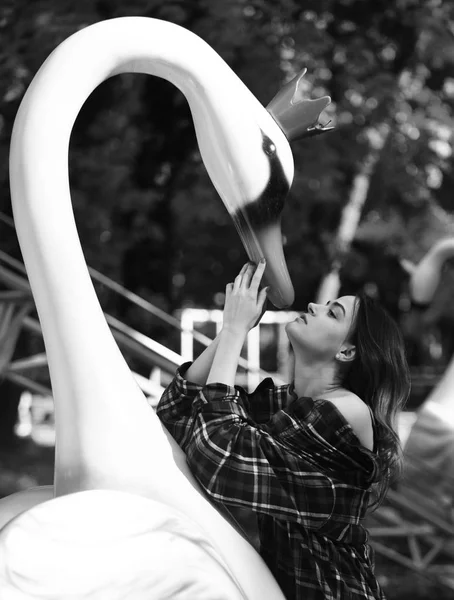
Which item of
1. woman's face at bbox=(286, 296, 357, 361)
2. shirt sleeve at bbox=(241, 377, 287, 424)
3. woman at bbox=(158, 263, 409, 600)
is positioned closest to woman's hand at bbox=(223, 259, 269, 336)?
woman at bbox=(158, 263, 409, 600)

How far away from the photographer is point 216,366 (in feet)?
5.12

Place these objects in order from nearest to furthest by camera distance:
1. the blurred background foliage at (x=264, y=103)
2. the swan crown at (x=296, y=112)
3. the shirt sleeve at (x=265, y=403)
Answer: the swan crown at (x=296, y=112) → the shirt sleeve at (x=265, y=403) → the blurred background foliage at (x=264, y=103)

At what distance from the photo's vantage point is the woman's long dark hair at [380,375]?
1.71 metres

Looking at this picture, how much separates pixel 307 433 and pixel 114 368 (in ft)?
1.16

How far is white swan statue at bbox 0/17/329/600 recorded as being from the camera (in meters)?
1.28

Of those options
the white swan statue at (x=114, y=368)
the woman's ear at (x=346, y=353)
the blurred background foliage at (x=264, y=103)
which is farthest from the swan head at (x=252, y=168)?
the blurred background foliage at (x=264, y=103)

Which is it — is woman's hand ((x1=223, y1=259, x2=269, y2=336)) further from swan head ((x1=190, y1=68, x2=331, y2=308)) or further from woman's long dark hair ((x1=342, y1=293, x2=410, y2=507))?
woman's long dark hair ((x1=342, y1=293, x2=410, y2=507))

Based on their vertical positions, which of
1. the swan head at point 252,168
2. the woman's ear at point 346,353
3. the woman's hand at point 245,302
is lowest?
the woman's ear at point 346,353

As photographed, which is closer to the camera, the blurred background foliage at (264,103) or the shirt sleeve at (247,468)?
the shirt sleeve at (247,468)

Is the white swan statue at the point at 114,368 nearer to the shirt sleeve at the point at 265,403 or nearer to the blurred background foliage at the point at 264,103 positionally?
the shirt sleeve at the point at 265,403

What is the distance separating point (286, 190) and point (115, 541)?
2.28 ft

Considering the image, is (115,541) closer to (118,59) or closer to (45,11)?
(118,59)

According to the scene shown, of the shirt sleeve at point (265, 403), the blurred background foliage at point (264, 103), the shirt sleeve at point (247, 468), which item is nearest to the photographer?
the shirt sleeve at point (247, 468)

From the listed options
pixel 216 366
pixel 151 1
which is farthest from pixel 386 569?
pixel 216 366
